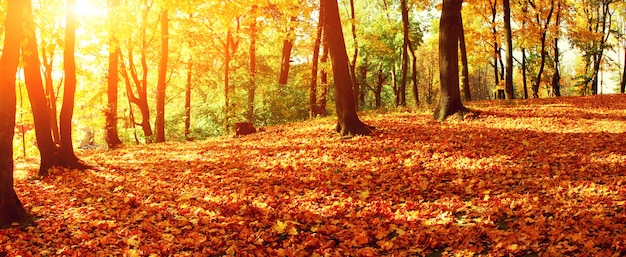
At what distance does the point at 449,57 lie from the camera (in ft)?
45.2

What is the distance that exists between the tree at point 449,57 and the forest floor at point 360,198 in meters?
1.26

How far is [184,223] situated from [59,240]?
1.84m

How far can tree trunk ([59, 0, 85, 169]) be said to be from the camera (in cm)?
1059

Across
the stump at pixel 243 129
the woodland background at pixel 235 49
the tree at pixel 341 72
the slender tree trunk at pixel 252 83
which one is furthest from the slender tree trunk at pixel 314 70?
the tree at pixel 341 72

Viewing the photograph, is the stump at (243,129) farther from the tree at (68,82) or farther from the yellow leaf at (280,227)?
the yellow leaf at (280,227)

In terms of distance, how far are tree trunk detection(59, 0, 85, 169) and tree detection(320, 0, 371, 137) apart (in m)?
7.11

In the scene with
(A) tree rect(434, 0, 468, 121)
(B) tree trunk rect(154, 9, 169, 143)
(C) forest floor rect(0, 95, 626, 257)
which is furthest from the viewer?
(B) tree trunk rect(154, 9, 169, 143)

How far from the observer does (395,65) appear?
39.2 metres

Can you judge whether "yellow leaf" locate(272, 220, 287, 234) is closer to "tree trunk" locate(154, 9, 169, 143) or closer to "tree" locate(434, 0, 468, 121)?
"tree" locate(434, 0, 468, 121)

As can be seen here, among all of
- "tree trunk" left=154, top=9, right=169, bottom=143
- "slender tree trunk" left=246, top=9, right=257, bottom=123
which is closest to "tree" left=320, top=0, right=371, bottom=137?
"slender tree trunk" left=246, top=9, right=257, bottom=123

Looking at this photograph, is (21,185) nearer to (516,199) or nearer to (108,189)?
(108,189)

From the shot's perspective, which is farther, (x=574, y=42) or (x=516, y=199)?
(x=574, y=42)

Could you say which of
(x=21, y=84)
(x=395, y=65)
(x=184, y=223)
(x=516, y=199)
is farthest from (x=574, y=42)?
(x=21, y=84)

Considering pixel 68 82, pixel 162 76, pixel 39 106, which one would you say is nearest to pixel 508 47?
pixel 162 76
